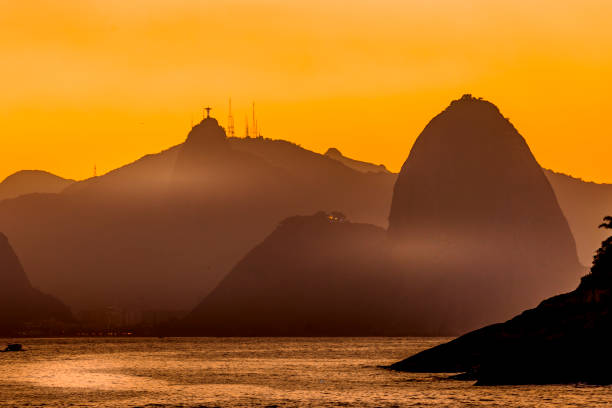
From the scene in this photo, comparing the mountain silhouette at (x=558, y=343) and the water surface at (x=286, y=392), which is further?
the mountain silhouette at (x=558, y=343)

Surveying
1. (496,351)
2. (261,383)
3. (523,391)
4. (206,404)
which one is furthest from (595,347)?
(261,383)

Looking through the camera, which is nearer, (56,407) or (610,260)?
(56,407)

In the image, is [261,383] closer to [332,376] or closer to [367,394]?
[332,376]

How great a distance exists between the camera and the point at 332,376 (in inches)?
7249

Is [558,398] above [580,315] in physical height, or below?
below

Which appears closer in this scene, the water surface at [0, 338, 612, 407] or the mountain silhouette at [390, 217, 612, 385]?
the water surface at [0, 338, 612, 407]

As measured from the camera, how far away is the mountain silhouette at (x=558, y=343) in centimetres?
13075

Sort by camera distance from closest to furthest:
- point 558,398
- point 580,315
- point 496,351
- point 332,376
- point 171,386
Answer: point 558,398, point 580,315, point 496,351, point 171,386, point 332,376

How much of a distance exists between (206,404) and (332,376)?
56.2 m

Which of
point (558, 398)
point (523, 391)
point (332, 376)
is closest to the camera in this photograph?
point (558, 398)

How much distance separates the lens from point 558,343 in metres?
133

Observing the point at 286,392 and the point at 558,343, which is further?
the point at 286,392

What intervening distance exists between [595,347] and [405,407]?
78.6ft

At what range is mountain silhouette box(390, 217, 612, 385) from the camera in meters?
131
